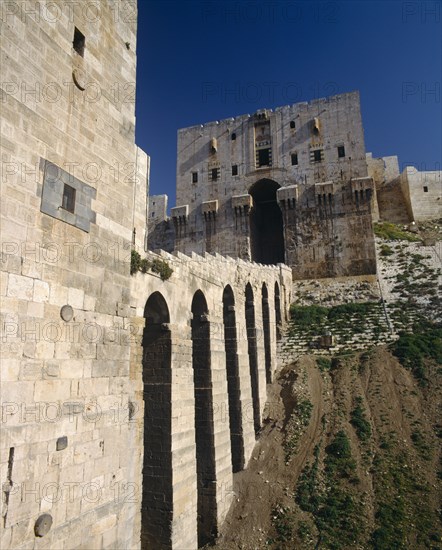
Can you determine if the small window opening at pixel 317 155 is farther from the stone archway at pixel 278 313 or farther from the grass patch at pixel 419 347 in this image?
the grass patch at pixel 419 347

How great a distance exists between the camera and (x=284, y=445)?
15031mm

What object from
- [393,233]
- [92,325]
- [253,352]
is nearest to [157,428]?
[92,325]

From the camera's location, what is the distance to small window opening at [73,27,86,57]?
6281 mm

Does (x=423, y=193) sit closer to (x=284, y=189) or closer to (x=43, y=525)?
(x=284, y=189)

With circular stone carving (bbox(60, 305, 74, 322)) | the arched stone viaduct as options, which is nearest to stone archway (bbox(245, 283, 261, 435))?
the arched stone viaduct

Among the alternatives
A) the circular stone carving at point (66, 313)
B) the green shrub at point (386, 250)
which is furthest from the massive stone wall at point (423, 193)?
the circular stone carving at point (66, 313)

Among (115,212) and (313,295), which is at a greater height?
(313,295)

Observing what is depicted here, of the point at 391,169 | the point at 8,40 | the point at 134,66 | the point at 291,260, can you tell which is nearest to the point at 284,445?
the point at 134,66

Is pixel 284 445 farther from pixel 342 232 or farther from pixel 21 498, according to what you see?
pixel 342 232

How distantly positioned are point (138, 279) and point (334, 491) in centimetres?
905

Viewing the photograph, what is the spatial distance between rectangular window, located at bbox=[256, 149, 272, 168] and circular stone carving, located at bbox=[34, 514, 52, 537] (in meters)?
33.1

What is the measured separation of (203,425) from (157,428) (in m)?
2.70

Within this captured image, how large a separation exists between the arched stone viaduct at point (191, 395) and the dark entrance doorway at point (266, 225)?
18654 mm

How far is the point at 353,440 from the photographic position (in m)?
14.4
